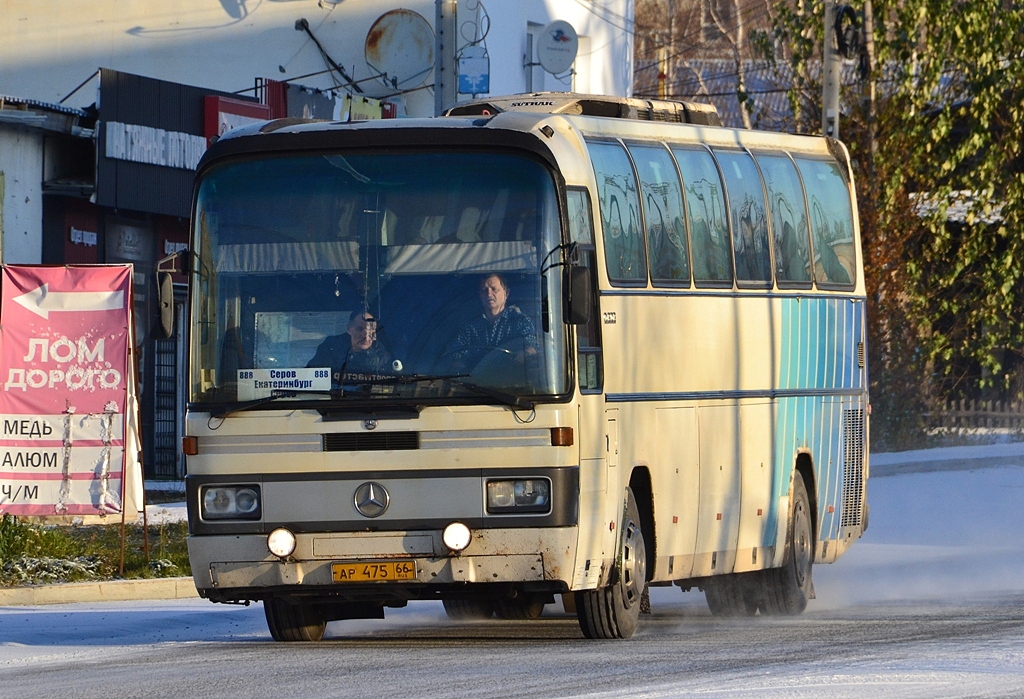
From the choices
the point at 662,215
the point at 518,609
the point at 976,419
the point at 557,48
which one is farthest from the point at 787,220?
the point at 976,419

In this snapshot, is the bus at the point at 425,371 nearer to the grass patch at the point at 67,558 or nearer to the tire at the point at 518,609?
the tire at the point at 518,609

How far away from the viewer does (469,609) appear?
48.3ft

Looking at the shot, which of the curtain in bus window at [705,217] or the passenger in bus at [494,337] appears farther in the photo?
the curtain in bus window at [705,217]

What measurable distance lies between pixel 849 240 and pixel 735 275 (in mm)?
2595

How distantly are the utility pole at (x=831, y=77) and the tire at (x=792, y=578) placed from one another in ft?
43.7

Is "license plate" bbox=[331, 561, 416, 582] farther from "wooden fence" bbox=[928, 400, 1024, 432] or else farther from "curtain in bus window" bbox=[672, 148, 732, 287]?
"wooden fence" bbox=[928, 400, 1024, 432]

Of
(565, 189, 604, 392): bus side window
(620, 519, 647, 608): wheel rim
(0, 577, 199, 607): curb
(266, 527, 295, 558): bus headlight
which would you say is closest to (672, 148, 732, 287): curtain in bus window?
(565, 189, 604, 392): bus side window

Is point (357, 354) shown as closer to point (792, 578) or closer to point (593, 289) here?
point (593, 289)

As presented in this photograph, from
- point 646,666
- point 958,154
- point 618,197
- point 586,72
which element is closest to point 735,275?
point 618,197

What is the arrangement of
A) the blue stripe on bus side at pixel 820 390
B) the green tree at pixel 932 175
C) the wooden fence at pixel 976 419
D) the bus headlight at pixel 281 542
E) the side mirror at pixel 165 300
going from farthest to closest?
the wooden fence at pixel 976 419 < the green tree at pixel 932 175 < the blue stripe on bus side at pixel 820 390 < the side mirror at pixel 165 300 < the bus headlight at pixel 281 542

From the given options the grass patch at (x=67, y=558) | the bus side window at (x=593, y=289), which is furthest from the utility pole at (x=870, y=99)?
the bus side window at (x=593, y=289)

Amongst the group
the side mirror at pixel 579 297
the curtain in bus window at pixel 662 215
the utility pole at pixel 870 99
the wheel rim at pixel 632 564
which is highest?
the utility pole at pixel 870 99

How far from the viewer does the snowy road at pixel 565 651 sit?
9.86 metres

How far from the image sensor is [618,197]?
1265 centimetres
